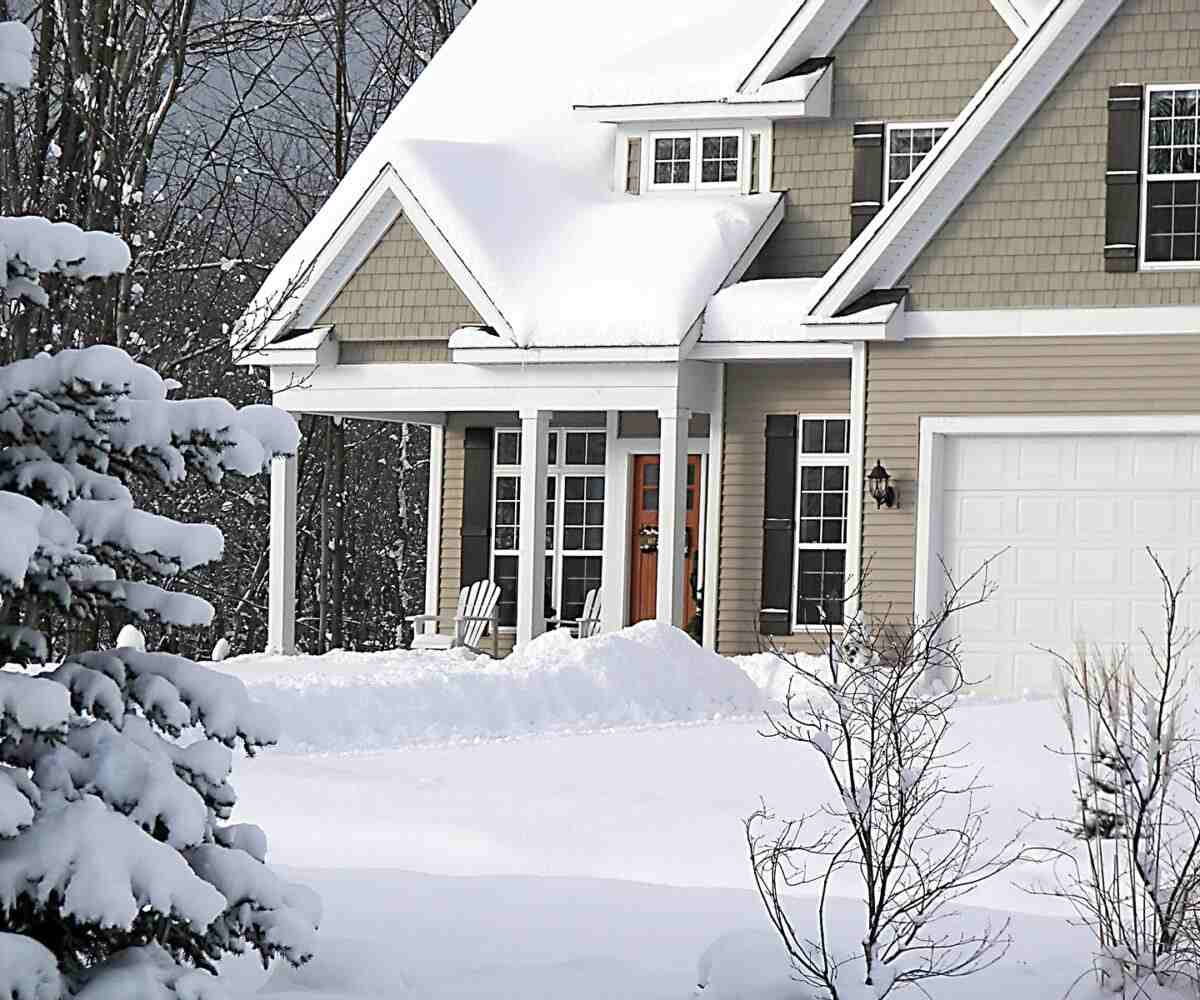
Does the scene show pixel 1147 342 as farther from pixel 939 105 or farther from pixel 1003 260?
pixel 939 105

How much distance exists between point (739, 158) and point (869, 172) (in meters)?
1.46

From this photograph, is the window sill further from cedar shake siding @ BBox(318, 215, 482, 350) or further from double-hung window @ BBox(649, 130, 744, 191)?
cedar shake siding @ BBox(318, 215, 482, 350)

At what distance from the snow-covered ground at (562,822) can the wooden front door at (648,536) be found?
104 inches

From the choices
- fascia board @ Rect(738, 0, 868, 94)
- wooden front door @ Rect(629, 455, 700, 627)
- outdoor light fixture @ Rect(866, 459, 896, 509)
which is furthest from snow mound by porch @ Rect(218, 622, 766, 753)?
fascia board @ Rect(738, 0, 868, 94)

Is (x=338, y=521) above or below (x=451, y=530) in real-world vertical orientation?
above

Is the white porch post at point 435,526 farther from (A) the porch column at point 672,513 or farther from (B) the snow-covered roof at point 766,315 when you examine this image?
(B) the snow-covered roof at point 766,315

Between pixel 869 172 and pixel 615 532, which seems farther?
pixel 615 532

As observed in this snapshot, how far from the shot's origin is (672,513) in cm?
1783

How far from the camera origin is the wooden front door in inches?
786

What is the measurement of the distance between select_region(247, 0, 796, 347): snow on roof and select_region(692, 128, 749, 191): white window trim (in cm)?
25

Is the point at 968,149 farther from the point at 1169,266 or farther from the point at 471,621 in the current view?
the point at 471,621

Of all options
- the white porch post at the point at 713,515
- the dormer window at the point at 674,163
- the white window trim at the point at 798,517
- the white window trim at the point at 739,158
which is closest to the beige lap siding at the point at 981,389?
the white window trim at the point at 798,517

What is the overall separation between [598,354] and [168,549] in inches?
512

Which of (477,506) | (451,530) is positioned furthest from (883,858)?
(451,530)
